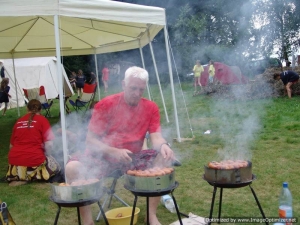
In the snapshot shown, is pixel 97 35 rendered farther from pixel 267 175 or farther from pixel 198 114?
pixel 267 175

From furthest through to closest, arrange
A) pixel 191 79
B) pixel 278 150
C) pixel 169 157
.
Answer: pixel 191 79, pixel 278 150, pixel 169 157

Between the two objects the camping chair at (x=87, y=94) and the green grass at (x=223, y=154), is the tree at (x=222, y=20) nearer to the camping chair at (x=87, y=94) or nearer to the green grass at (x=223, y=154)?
the green grass at (x=223, y=154)

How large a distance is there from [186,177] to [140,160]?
1.66 m

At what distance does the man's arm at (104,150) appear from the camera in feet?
9.03

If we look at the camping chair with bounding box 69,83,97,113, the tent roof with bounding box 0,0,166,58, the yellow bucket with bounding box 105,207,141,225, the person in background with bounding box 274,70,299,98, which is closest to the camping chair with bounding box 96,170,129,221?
the yellow bucket with bounding box 105,207,141,225

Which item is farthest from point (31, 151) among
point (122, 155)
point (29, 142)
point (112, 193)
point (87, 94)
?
point (87, 94)

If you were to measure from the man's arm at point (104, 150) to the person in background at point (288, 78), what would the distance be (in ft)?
28.6

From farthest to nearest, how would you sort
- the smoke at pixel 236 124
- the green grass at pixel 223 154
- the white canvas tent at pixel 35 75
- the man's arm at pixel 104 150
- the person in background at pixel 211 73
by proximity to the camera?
the white canvas tent at pixel 35 75 < the person in background at pixel 211 73 < the smoke at pixel 236 124 < the green grass at pixel 223 154 < the man's arm at pixel 104 150

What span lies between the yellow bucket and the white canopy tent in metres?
1.21

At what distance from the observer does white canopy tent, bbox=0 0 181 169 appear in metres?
3.95

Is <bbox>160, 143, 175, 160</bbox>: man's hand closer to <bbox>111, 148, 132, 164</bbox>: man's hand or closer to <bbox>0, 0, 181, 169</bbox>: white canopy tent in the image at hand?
<bbox>111, 148, 132, 164</bbox>: man's hand

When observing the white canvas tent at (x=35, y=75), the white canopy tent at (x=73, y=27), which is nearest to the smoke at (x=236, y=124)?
the white canopy tent at (x=73, y=27)

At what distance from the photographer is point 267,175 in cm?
433

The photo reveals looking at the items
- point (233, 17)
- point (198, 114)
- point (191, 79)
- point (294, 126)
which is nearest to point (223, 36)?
point (233, 17)
